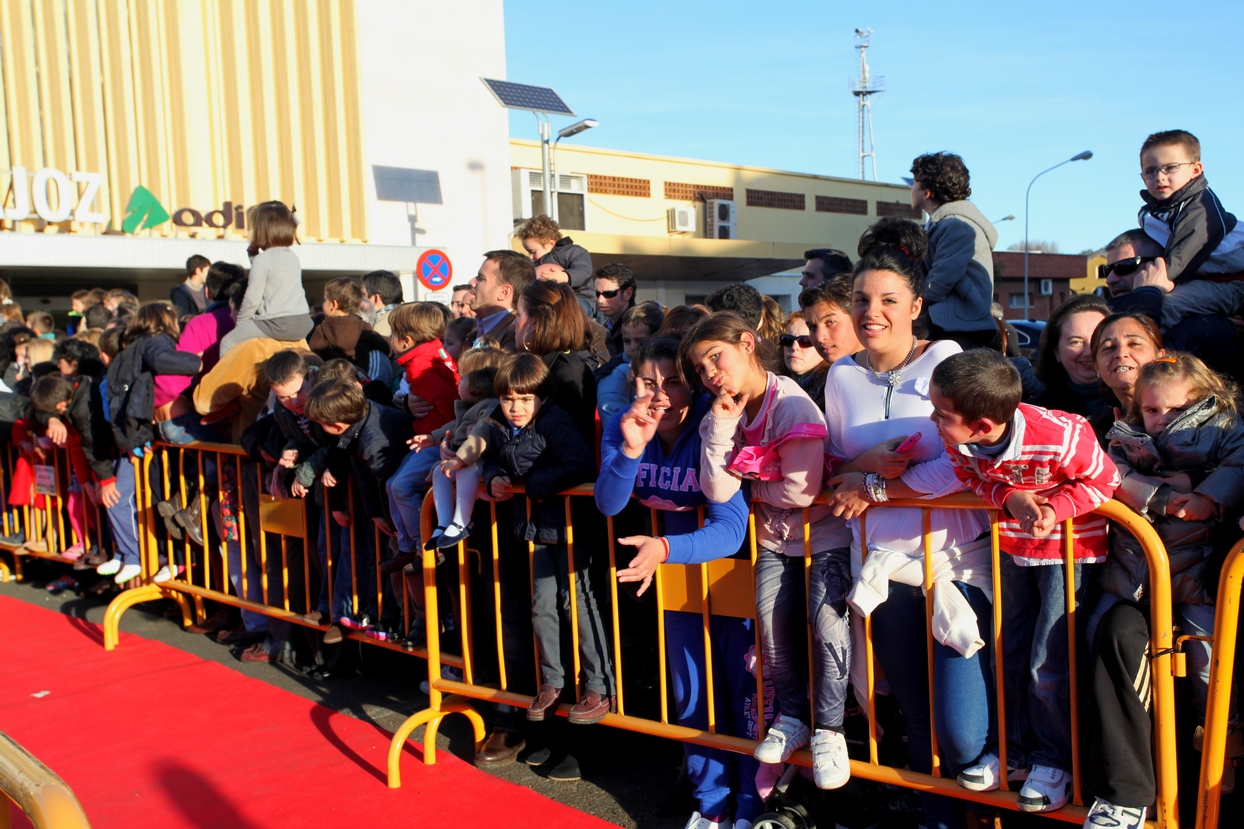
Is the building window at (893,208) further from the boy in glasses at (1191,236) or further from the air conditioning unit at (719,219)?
the boy in glasses at (1191,236)

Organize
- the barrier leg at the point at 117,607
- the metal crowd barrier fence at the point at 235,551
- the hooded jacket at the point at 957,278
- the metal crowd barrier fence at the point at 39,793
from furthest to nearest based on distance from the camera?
1. the barrier leg at the point at 117,607
2. the metal crowd barrier fence at the point at 235,551
3. the hooded jacket at the point at 957,278
4. the metal crowd barrier fence at the point at 39,793

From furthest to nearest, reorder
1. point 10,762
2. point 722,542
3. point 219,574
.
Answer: point 219,574, point 722,542, point 10,762

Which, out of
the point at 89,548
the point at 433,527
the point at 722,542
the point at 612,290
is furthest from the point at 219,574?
the point at 722,542

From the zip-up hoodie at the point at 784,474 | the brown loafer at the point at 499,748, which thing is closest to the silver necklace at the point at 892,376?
the zip-up hoodie at the point at 784,474

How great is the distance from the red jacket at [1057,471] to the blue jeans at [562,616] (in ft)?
6.00

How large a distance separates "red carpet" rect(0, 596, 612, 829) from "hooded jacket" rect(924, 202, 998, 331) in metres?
2.94

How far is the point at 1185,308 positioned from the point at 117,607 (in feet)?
21.7

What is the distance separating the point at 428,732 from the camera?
4500mm

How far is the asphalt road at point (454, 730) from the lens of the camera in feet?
13.3

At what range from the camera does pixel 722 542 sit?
3426 millimetres

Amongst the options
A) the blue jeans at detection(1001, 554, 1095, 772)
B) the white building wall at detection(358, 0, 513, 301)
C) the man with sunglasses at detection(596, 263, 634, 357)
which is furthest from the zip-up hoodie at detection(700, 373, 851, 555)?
the white building wall at detection(358, 0, 513, 301)

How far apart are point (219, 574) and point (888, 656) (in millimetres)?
5158

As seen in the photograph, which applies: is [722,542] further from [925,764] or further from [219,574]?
[219,574]

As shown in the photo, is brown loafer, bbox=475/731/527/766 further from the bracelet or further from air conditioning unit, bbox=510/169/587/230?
air conditioning unit, bbox=510/169/587/230
